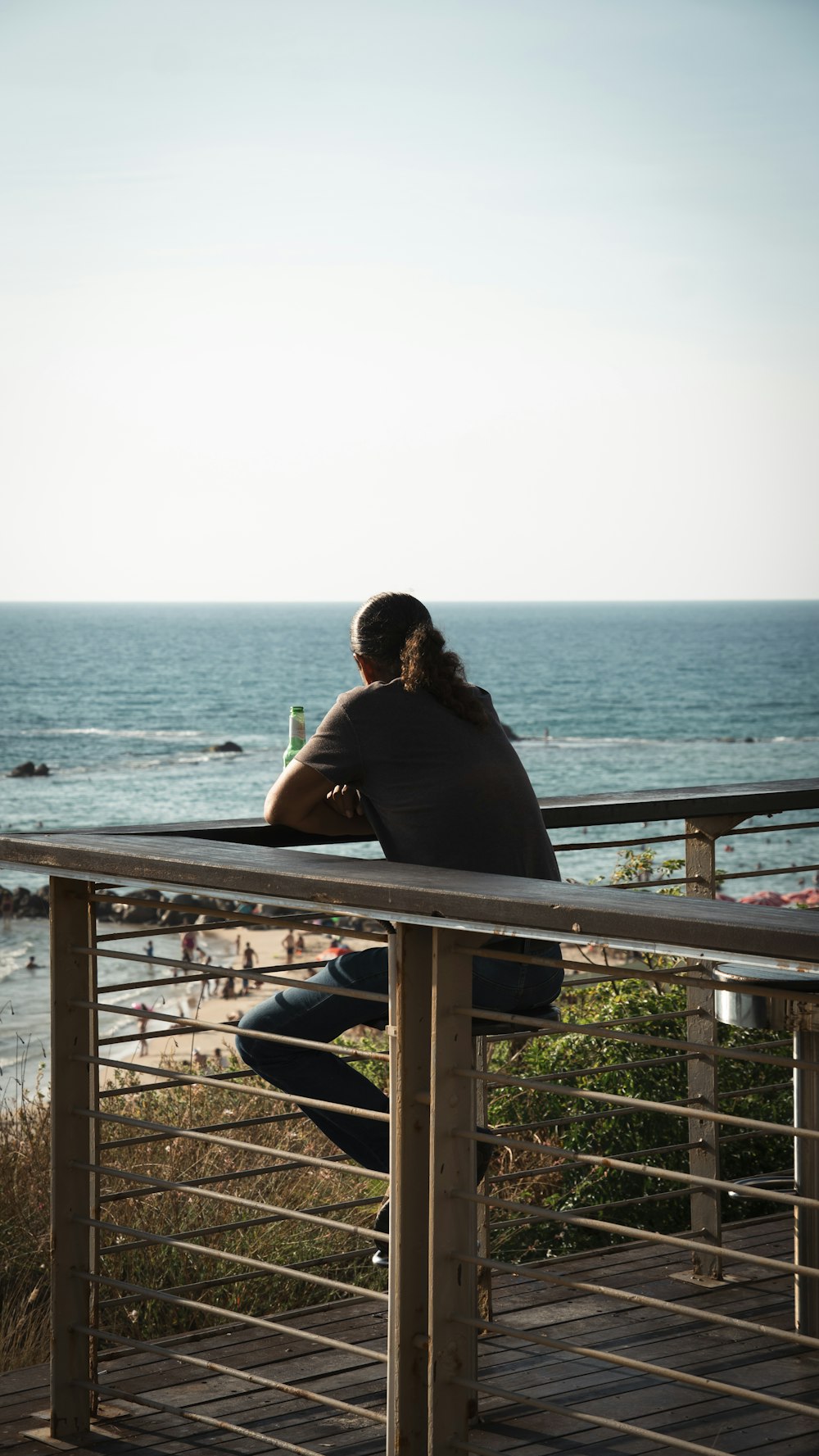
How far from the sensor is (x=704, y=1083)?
3.79 meters

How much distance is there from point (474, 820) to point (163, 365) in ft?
238

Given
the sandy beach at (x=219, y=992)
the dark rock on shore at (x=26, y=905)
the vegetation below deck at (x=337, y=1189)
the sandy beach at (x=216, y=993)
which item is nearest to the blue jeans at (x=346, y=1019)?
the vegetation below deck at (x=337, y=1189)

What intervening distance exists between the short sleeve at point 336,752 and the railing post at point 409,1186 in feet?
1.93

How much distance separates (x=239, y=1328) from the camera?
350 centimetres

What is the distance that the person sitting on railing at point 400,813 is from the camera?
2.93 metres

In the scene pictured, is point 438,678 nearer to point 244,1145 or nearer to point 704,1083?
point 244,1145

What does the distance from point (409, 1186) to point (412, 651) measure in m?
1.06

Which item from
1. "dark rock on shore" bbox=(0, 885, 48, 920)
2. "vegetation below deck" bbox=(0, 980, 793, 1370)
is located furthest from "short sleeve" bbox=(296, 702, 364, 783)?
"dark rock on shore" bbox=(0, 885, 48, 920)

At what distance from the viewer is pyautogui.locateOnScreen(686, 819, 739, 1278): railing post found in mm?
3760

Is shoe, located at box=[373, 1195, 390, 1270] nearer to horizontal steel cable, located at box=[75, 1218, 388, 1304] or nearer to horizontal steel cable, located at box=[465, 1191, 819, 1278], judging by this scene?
horizontal steel cable, located at box=[75, 1218, 388, 1304]

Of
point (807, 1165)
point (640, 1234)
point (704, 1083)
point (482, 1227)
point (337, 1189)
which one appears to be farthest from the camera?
point (337, 1189)

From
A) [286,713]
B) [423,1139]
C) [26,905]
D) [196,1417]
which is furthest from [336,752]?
[286,713]

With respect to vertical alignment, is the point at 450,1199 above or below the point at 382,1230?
above

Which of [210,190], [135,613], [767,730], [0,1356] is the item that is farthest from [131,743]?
[135,613]
